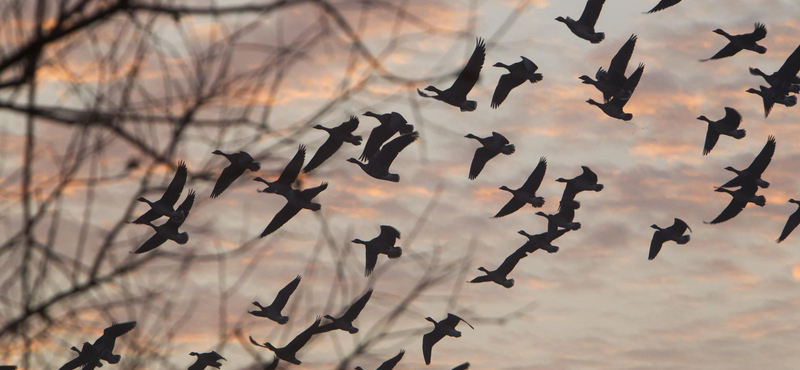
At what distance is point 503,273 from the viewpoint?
54.5ft

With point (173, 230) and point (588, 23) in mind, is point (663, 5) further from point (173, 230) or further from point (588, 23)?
point (173, 230)

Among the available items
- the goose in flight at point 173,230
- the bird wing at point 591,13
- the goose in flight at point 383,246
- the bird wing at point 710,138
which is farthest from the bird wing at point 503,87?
the goose in flight at point 173,230

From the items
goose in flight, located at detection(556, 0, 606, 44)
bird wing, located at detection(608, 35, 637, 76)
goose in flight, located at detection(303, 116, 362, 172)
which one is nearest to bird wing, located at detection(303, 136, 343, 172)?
goose in flight, located at detection(303, 116, 362, 172)

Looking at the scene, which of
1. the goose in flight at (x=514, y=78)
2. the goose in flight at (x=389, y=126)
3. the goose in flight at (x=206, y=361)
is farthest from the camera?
the goose in flight at (x=514, y=78)

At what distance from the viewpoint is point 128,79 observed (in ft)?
19.1

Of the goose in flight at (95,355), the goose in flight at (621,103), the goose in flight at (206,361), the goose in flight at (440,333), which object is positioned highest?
the goose in flight at (621,103)

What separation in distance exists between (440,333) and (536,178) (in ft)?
11.2

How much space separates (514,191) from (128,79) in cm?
1084

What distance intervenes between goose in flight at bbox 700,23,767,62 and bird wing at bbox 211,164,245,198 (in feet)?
31.6

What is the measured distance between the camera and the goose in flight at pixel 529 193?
601 inches

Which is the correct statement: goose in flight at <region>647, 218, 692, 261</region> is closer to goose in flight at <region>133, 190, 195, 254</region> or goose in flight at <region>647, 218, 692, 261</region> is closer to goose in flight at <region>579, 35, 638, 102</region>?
goose in flight at <region>579, 35, 638, 102</region>

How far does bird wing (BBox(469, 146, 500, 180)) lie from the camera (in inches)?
566

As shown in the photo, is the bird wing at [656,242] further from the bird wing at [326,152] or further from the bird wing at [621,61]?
the bird wing at [326,152]

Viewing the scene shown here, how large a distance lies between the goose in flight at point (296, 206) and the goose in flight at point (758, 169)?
7.31 metres
